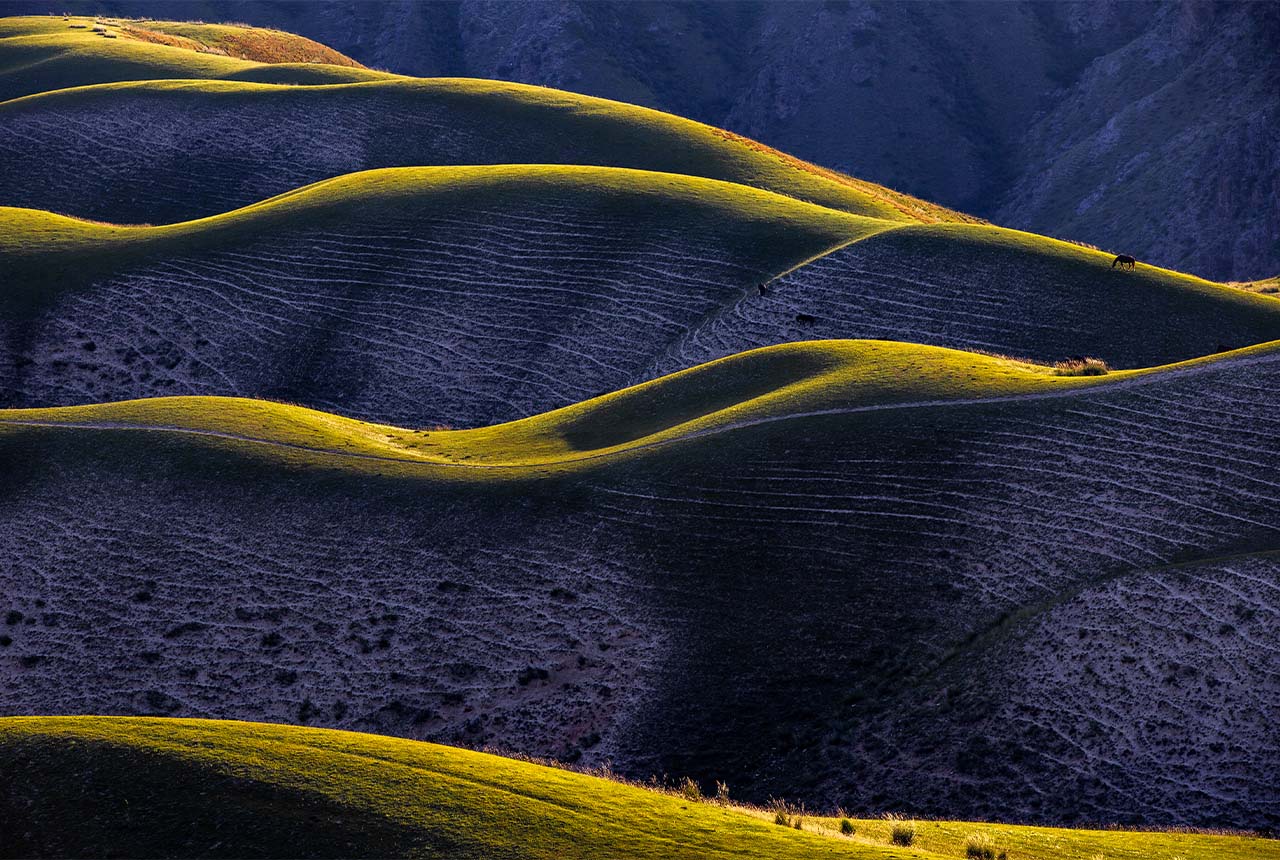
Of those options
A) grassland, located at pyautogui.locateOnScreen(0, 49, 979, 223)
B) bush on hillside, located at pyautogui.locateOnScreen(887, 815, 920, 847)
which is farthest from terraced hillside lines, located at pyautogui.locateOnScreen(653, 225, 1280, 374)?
bush on hillside, located at pyautogui.locateOnScreen(887, 815, 920, 847)

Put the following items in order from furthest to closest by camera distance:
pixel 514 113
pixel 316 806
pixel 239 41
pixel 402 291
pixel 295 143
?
1. pixel 239 41
2. pixel 514 113
3. pixel 295 143
4. pixel 402 291
5. pixel 316 806

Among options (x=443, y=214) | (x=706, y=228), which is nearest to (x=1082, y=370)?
(x=706, y=228)

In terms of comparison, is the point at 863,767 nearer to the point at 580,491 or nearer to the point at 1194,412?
the point at 580,491

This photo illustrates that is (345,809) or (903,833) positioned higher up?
(903,833)

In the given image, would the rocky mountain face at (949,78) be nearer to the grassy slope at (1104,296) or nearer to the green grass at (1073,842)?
the grassy slope at (1104,296)

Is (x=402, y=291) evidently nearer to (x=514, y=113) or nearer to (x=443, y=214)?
(x=443, y=214)
